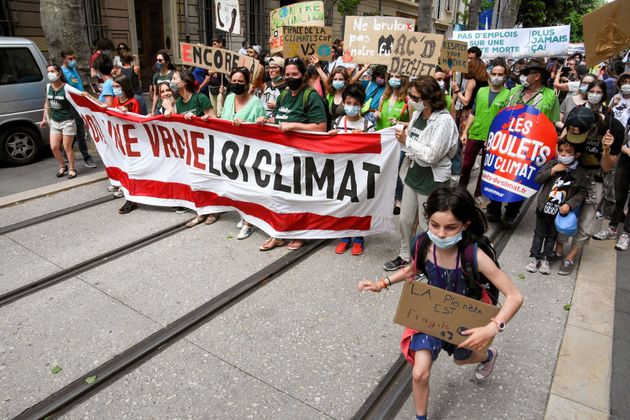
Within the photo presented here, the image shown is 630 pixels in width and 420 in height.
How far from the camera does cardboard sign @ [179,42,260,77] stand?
20.3 ft

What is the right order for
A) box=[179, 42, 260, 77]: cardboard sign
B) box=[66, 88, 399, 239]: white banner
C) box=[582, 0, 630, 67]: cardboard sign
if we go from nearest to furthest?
box=[582, 0, 630, 67]: cardboard sign, box=[66, 88, 399, 239]: white banner, box=[179, 42, 260, 77]: cardboard sign

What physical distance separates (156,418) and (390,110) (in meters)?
4.38

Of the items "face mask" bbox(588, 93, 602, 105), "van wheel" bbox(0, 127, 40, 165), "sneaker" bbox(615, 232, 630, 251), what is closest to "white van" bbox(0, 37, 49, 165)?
"van wheel" bbox(0, 127, 40, 165)

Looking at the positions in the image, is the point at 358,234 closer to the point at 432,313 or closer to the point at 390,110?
the point at 390,110

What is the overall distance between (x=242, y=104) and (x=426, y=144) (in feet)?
8.23

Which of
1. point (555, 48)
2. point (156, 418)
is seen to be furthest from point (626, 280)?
point (555, 48)

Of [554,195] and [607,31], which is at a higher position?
[607,31]

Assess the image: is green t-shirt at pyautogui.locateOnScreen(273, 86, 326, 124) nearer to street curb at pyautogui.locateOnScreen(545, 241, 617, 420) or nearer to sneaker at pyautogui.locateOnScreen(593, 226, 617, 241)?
street curb at pyautogui.locateOnScreen(545, 241, 617, 420)

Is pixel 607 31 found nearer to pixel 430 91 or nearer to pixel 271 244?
pixel 430 91

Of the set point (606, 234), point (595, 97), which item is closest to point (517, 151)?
point (595, 97)

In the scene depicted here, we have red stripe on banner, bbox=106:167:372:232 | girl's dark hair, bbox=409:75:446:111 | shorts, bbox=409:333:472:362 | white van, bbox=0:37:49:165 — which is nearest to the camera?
shorts, bbox=409:333:472:362

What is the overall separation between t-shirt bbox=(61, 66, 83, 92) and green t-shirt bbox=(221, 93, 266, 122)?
5141mm

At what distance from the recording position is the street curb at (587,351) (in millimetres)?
3092

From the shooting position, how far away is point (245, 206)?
570cm
